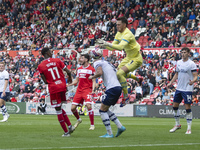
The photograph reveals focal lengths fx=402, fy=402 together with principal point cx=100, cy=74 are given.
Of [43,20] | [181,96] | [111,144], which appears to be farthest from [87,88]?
[43,20]

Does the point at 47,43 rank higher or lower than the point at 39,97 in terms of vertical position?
higher

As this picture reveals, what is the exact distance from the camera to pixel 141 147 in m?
8.84

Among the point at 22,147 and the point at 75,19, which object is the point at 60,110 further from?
the point at 75,19

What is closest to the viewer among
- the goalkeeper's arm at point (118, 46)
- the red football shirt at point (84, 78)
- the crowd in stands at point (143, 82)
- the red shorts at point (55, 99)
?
the goalkeeper's arm at point (118, 46)

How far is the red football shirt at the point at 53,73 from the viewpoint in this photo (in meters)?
11.0

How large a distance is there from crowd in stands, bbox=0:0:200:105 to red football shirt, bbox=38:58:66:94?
16529 millimetres

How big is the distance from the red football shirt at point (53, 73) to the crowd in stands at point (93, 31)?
16529 mm

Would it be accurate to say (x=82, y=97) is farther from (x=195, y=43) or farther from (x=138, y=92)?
(x=195, y=43)

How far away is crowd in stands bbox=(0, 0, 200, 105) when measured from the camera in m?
28.8

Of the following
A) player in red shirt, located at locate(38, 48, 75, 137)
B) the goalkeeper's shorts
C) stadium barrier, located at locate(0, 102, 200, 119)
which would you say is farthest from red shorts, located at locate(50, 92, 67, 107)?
stadium barrier, located at locate(0, 102, 200, 119)

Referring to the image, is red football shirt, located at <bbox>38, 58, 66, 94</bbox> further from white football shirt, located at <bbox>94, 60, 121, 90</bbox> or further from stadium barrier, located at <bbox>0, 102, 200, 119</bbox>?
stadium barrier, located at <bbox>0, 102, 200, 119</bbox>

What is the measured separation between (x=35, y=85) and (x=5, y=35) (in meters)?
12.1

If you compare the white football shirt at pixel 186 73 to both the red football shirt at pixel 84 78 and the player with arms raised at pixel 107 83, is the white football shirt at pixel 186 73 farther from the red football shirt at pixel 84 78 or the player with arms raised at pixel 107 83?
the red football shirt at pixel 84 78

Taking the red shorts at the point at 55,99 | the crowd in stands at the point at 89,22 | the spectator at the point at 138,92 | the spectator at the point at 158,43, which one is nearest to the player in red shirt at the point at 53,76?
the red shorts at the point at 55,99
